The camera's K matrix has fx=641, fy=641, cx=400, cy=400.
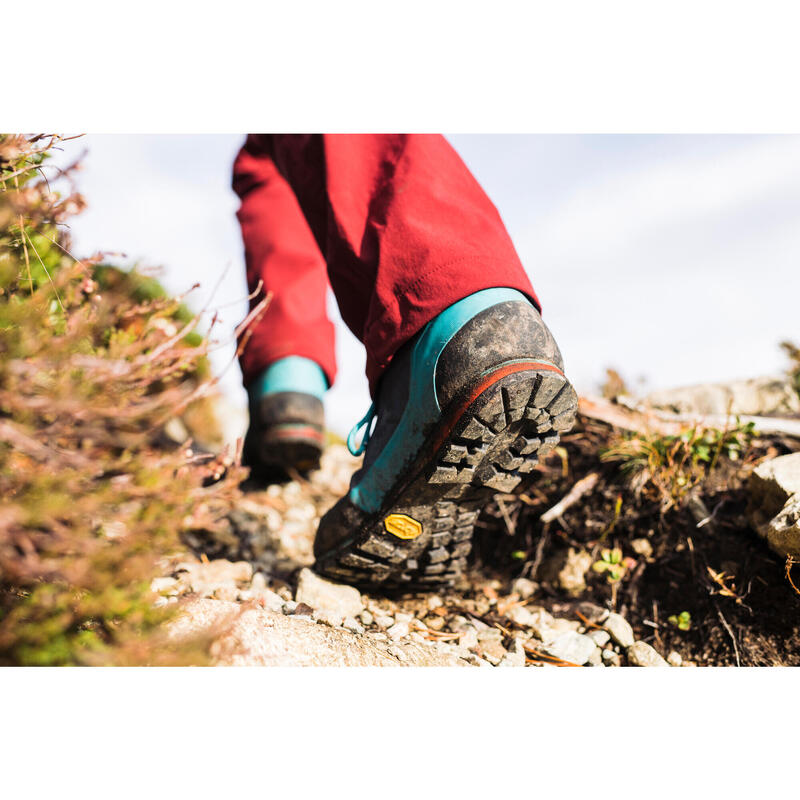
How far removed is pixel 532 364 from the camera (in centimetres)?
145

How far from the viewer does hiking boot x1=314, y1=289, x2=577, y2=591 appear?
1454 millimetres

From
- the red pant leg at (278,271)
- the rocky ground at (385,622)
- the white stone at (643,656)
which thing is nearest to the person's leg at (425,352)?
the rocky ground at (385,622)

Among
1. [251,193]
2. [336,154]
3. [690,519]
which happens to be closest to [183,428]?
[251,193]

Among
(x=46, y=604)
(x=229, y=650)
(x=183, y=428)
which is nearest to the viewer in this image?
(x=46, y=604)

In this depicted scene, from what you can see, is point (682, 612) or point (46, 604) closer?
point (46, 604)

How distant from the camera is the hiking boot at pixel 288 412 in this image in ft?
8.05

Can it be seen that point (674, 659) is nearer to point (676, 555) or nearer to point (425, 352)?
point (676, 555)

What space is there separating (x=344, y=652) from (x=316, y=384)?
1.31 m

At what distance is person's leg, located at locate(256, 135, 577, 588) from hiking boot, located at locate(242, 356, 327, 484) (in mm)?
681

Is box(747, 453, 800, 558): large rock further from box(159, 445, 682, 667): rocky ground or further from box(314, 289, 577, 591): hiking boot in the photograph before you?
box(314, 289, 577, 591): hiking boot

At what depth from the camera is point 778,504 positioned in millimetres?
1760

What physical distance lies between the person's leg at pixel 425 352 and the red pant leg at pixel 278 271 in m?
0.72

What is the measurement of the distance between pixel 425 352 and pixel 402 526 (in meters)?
0.46

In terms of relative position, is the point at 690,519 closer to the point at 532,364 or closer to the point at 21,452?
the point at 532,364
